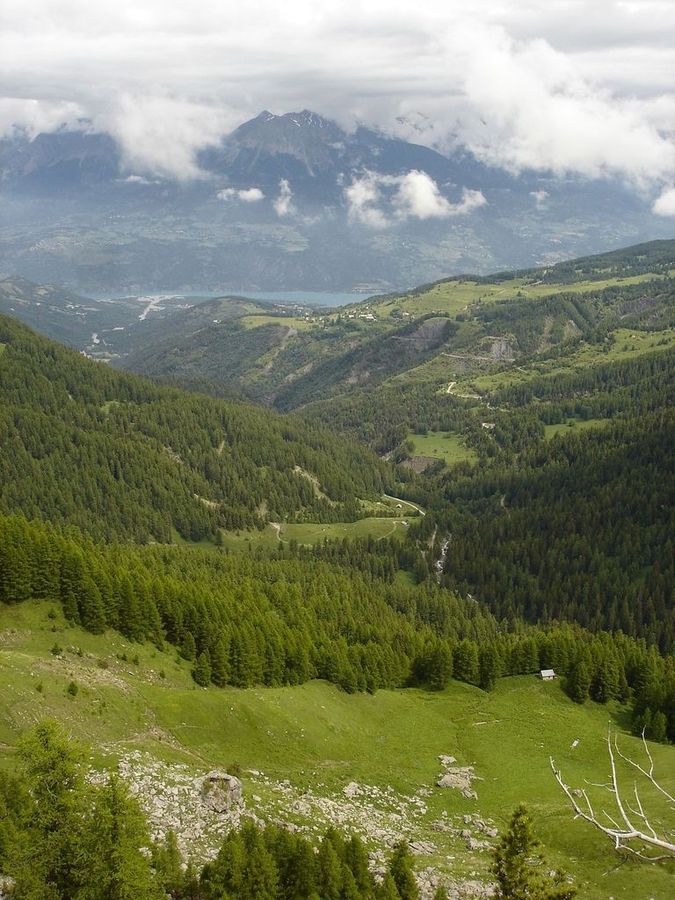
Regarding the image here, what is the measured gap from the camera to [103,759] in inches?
2195

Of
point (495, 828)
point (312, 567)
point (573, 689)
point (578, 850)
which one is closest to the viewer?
point (578, 850)

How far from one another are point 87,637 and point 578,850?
53810mm

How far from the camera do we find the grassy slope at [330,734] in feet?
191

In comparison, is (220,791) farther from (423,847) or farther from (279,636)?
(279,636)

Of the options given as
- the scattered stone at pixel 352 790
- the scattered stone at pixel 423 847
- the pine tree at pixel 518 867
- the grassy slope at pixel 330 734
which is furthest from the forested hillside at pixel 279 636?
the pine tree at pixel 518 867

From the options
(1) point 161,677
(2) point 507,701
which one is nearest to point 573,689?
(2) point 507,701

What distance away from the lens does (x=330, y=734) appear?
3159 inches

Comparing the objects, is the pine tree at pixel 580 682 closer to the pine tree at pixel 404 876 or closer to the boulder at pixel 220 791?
the pine tree at pixel 404 876

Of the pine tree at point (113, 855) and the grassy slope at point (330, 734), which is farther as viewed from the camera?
the grassy slope at point (330, 734)

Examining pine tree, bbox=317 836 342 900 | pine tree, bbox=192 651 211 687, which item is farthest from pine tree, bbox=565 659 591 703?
pine tree, bbox=317 836 342 900

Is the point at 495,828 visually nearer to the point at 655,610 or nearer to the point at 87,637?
the point at 87,637

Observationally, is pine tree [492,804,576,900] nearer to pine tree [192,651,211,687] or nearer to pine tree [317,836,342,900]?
pine tree [317,836,342,900]

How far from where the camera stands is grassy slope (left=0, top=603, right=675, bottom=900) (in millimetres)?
58344

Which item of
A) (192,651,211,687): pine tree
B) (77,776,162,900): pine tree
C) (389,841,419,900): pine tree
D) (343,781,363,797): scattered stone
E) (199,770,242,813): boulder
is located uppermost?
(77,776,162,900): pine tree
